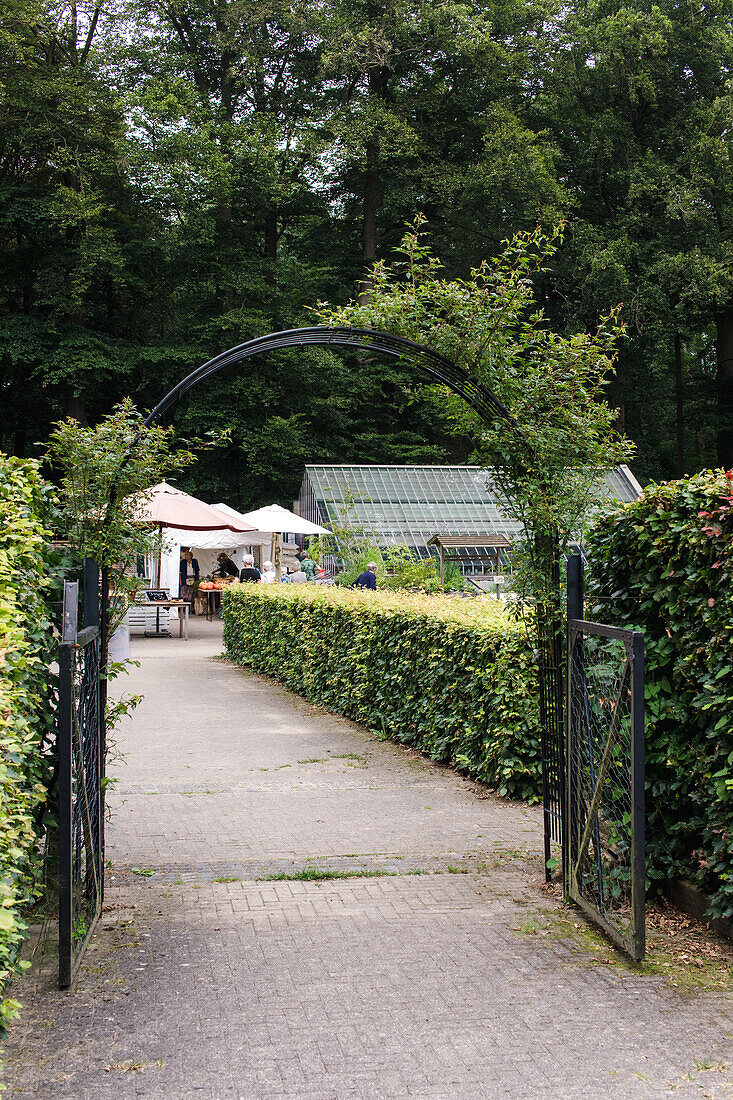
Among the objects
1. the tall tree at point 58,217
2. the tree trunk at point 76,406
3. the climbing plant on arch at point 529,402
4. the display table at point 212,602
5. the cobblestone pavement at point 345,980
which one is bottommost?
the cobblestone pavement at point 345,980

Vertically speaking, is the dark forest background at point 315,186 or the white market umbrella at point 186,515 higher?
the dark forest background at point 315,186

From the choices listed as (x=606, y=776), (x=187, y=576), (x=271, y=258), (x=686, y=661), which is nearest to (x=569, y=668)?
(x=606, y=776)

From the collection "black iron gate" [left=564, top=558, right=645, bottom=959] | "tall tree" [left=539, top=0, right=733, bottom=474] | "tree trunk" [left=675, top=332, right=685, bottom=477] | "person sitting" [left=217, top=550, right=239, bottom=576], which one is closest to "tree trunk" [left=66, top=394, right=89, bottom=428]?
"person sitting" [left=217, top=550, right=239, bottom=576]

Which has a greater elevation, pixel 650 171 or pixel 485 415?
pixel 650 171

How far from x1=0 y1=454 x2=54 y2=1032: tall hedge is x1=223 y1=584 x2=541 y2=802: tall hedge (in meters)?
3.83

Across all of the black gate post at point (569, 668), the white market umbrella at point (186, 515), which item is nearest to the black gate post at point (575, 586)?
the black gate post at point (569, 668)

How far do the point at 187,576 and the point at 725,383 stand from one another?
73.7 ft

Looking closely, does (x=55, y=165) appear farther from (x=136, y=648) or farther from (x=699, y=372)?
(x=699, y=372)

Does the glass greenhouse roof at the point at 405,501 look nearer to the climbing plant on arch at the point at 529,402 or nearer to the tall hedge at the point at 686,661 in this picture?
the climbing plant on arch at the point at 529,402

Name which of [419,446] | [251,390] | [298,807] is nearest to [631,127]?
[419,446]

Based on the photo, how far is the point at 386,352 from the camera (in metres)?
6.25

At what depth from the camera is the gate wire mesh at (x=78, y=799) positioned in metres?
3.91

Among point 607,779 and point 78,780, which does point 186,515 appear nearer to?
point 78,780

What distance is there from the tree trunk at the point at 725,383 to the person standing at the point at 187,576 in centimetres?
2147
